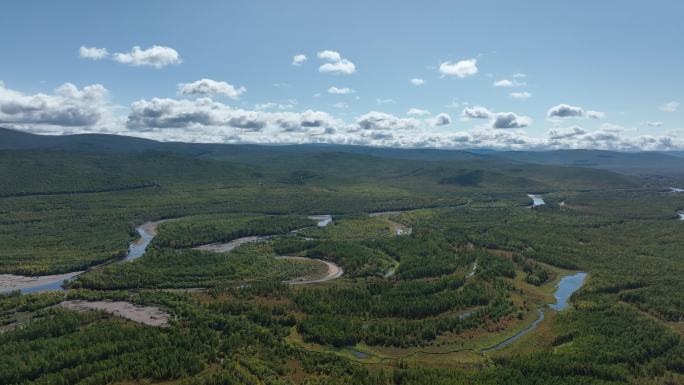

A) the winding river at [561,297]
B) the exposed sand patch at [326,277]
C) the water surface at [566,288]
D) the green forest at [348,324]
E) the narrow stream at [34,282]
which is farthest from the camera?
the exposed sand patch at [326,277]

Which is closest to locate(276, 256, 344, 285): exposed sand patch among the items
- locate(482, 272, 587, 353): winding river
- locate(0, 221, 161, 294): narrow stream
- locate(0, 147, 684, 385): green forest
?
locate(0, 147, 684, 385): green forest

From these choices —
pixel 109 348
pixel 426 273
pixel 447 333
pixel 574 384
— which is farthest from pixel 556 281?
pixel 109 348

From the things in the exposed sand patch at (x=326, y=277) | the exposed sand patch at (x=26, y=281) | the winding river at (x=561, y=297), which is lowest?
the exposed sand patch at (x=26, y=281)

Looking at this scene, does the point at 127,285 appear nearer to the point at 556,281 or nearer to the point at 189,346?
the point at 189,346

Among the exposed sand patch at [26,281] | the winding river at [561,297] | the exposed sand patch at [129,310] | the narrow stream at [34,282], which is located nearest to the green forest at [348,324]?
the winding river at [561,297]

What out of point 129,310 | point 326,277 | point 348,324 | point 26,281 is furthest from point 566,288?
point 26,281

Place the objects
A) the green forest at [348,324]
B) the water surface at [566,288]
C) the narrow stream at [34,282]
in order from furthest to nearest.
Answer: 1. the narrow stream at [34,282]
2. the water surface at [566,288]
3. the green forest at [348,324]

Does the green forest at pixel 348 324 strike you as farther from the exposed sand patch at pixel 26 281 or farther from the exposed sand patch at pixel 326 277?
the exposed sand patch at pixel 26 281
